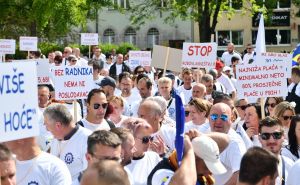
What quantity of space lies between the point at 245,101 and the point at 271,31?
146 feet

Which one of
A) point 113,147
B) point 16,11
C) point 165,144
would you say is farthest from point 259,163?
point 16,11

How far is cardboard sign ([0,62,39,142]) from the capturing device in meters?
5.72

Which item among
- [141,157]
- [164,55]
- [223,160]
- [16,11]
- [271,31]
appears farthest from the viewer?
[271,31]

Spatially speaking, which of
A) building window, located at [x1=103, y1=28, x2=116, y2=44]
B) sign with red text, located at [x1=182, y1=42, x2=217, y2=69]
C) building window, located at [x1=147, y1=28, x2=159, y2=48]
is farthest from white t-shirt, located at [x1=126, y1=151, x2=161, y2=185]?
building window, located at [x1=103, y1=28, x2=116, y2=44]

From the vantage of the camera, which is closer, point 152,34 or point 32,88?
point 32,88

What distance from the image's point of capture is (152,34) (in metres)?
56.9

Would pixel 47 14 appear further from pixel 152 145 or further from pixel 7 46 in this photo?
pixel 152 145

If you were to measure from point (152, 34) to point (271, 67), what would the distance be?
150 ft

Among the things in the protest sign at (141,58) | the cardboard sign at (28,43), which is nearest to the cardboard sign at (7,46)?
the cardboard sign at (28,43)

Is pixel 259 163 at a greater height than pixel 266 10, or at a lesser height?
lesser

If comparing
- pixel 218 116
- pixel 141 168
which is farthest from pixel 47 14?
pixel 141 168

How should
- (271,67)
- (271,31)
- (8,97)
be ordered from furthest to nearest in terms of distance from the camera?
(271,31), (271,67), (8,97)

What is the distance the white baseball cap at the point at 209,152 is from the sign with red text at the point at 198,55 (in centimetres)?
1096

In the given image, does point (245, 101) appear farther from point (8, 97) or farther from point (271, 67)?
point (8, 97)
